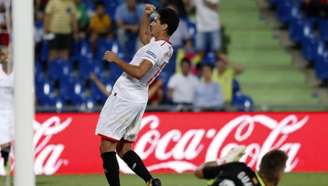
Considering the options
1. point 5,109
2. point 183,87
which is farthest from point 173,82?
point 5,109

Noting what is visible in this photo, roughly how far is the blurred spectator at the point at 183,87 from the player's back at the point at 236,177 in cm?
906

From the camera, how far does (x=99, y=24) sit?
19297mm

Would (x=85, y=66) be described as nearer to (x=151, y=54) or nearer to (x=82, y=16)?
(x=82, y=16)

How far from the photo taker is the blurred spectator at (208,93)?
1691 cm

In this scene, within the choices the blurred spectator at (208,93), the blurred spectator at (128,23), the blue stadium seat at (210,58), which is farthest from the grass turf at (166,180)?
the blurred spectator at (128,23)

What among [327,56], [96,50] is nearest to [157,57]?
[96,50]

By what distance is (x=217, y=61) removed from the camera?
1798cm

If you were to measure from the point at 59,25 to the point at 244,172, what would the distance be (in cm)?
1109

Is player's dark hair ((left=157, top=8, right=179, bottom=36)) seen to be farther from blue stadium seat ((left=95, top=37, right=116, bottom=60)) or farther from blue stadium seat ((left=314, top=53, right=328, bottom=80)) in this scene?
blue stadium seat ((left=314, top=53, right=328, bottom=80))

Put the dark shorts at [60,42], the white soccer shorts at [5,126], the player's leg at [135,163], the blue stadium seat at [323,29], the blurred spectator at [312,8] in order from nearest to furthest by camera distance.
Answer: the player's leg at [135,163], the white soccer shorts at [5,126], the dark shorts at [60,42], the blue stadium seat at [323,29], the blurred spectator at [312,8]

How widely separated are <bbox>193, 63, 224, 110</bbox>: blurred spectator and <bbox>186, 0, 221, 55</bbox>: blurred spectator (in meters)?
1.81

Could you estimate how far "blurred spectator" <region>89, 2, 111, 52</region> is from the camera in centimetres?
1912

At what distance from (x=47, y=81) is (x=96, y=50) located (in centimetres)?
144

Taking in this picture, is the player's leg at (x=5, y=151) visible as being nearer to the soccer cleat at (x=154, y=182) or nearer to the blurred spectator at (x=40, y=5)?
the soccer cleat at (x=154, y=182)
